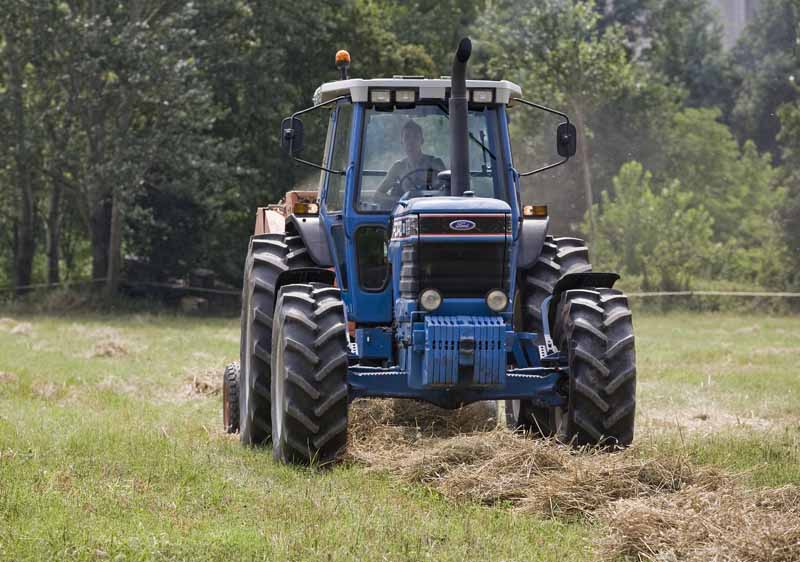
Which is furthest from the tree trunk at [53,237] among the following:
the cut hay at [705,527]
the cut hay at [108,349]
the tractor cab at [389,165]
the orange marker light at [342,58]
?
the cut hay at [705,527]

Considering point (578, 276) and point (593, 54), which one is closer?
point (578, 276)

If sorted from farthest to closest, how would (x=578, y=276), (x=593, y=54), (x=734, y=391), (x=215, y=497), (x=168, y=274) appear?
(x=593, y=54)
(x=168, y=274)
(x=734, y=391)
(x=578, y=276)
(x=215, y=497)

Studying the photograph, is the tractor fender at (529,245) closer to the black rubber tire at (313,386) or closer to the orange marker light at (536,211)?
the orange marker light at (536,211)

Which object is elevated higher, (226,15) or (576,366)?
(226,15)

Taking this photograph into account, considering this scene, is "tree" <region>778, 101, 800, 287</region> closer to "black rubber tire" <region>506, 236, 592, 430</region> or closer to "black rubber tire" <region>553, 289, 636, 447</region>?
"black rubber tire" <region>506, 236, 592, 430</region>

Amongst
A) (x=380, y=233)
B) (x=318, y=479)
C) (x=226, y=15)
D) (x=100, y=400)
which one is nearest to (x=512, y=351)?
(x=380, y=233)

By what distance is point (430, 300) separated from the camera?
856 cm

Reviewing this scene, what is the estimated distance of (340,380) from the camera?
8227 mm

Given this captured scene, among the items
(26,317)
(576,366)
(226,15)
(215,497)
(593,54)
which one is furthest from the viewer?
(593,54)

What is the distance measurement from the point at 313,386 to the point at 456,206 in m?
1.53

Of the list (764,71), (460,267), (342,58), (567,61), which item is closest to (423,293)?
(460,267)

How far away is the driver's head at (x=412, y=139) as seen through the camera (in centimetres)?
956

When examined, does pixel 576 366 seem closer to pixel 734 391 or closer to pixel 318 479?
pixel 318 479

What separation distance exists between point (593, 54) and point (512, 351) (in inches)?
1064
